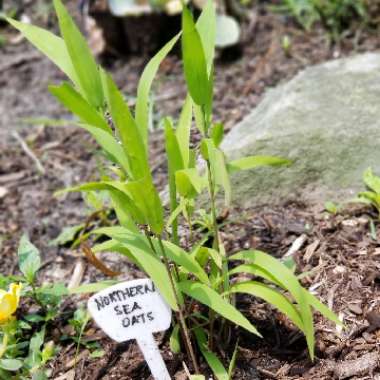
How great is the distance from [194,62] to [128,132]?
0.62 feet

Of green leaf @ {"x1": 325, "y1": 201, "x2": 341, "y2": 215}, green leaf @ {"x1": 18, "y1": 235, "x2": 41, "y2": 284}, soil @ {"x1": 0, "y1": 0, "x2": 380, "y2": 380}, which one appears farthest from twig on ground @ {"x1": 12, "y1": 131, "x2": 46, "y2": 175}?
green leaf @ {"x1": 325, "y1": 201, "x2": 341, "y2": 215}

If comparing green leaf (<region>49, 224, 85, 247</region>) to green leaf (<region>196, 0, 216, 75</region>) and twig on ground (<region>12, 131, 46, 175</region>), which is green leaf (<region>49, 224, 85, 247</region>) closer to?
twig on ground (<region>12, 131, 46, 175</region>)

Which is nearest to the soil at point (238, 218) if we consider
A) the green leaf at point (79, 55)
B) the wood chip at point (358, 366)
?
the wood chip at point (358, 366)

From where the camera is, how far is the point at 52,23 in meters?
3.87

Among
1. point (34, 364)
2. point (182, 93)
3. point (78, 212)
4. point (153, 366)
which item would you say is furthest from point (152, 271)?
point (182, 93)

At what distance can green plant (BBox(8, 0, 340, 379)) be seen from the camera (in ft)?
4.07

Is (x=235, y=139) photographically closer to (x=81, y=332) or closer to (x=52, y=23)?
(x=81, y=332)

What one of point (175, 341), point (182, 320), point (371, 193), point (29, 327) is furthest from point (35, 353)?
point (371, 193)

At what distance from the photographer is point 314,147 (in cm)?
207

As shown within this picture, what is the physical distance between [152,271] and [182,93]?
1.86 metres

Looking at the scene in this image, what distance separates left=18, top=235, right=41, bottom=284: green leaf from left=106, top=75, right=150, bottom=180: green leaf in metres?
0.56

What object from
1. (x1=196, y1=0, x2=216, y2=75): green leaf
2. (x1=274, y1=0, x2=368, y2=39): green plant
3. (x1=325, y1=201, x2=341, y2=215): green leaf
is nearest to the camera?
(x1=196, y1=0, x2=216, y2=75): green leaf

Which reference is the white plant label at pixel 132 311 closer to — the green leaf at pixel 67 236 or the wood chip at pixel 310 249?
the wood chip at pixel 310 249

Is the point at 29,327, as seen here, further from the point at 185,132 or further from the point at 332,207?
the point at 332,207
